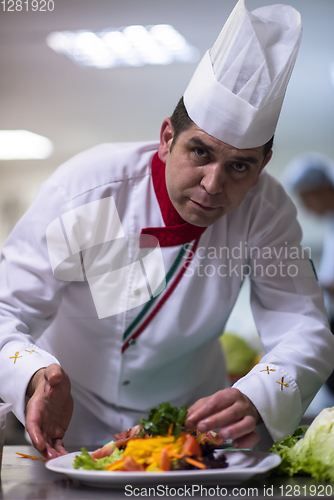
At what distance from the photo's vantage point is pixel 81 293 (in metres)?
1.36

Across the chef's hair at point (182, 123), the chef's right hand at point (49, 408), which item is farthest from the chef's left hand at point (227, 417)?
the chef's hair at point (182, 123)

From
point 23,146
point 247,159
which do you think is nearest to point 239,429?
point 247,159

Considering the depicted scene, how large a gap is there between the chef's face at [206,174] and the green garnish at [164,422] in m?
0.50

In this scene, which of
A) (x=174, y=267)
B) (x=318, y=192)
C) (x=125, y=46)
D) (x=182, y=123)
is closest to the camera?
(x=182, y=123)

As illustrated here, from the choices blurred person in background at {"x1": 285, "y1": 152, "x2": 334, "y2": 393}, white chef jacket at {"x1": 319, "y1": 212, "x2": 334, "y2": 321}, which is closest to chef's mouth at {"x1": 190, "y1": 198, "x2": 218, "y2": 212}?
blurred person in background at {"x1": 285, "y1": 152, "x2": 334, "y2": 393}

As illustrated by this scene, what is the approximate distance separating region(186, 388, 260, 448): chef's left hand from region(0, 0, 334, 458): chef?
0.06 m

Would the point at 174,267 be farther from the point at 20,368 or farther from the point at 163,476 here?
the point at 163,476

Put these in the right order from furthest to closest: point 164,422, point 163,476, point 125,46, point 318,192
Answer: point 125,46 < point 318,192 < point 164,422 < point 163,476

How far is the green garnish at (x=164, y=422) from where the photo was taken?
862mm

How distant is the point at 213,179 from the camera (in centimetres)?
112

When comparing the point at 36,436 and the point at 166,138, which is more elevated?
the point at 166,138

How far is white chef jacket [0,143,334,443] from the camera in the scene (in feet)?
4.11

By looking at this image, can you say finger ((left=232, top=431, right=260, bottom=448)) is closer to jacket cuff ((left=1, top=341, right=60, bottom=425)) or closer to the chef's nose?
jacket cuff ((left=1, top=341, right=60, bottom=425))

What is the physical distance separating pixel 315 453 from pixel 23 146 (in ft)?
15.2
